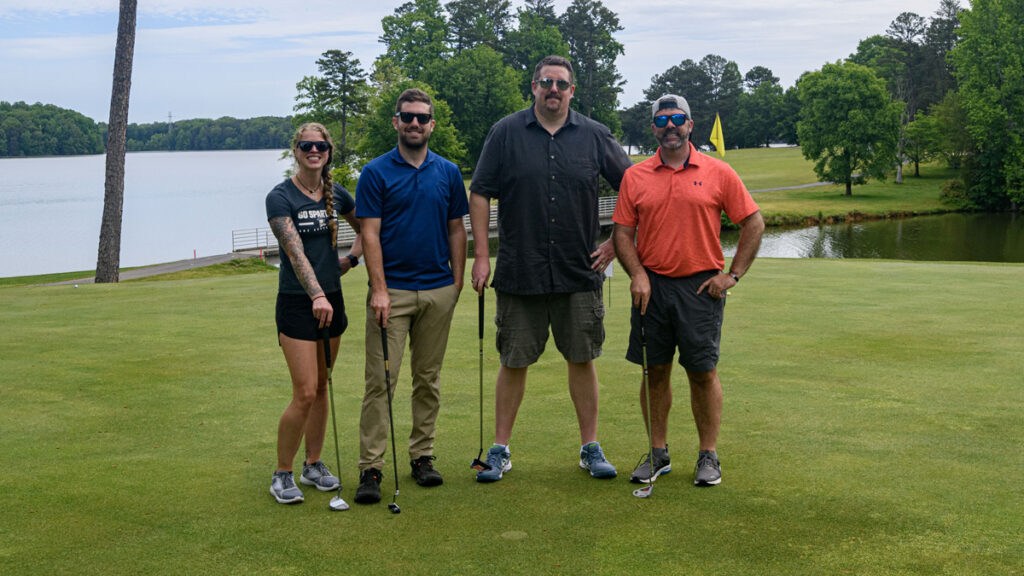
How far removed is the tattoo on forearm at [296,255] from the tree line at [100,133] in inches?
3597

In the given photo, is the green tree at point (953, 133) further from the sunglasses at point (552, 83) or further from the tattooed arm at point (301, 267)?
the tattooed arm at point (301, 267)

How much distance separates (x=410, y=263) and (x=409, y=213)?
256mm

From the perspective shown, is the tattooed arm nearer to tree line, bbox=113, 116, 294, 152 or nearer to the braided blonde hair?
the braided blonde hair

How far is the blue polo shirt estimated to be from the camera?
4.48 meters

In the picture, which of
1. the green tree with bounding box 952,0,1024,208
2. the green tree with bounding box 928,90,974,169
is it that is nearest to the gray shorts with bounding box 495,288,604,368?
the green tree with bounding box 952,0,1024,208

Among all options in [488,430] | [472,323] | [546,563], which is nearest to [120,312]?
[472,323]

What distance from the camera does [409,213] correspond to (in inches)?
178

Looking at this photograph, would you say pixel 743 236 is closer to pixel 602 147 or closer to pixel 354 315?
pixel 602 147

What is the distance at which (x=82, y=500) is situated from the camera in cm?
436

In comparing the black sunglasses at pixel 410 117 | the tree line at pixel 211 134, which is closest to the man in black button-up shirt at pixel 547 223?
the black sunglasses at pixel 410 117

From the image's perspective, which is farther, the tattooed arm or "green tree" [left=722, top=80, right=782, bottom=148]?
"green tree" [left=722, top=80, right=782, bottom=148]

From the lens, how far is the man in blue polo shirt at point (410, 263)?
14.7 ft

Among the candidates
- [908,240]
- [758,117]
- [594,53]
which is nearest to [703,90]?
[758,117]

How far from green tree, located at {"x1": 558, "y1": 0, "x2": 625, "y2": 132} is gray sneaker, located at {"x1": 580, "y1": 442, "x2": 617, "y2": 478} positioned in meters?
76.1
